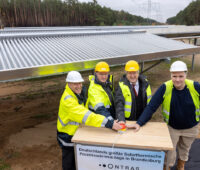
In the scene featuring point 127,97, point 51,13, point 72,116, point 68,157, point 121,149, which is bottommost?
point 68,157

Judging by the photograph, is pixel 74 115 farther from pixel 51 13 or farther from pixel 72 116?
pixel 51 13

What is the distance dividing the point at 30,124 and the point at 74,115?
13.0 ft

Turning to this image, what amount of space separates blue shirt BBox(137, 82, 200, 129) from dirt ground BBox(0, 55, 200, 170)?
2.61 m

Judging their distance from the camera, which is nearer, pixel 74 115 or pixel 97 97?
pixel 74 115

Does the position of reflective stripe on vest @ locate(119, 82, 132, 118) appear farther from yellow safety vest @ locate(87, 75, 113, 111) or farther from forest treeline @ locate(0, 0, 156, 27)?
forest treeline @ locate(0, 0, 156, 27)

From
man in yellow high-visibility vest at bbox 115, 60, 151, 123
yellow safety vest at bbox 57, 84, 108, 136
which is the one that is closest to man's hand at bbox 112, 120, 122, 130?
yellow safety vest at bbox 57, 84, 108, 136

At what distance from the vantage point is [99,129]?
8.39 ft

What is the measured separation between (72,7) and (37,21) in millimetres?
8856

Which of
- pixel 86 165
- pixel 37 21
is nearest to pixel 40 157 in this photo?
pixel 86 165

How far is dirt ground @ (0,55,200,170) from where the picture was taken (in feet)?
13.5

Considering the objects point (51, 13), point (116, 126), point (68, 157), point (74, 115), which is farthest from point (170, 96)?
point (51, 13)

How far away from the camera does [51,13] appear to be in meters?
27.2

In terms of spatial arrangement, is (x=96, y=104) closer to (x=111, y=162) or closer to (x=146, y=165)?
(x=111, y=162)

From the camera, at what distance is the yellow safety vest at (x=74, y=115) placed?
237 centimetres
